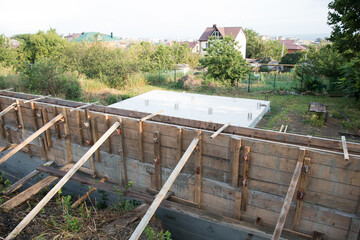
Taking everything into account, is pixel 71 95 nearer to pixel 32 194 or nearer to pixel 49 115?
pixel 49 115

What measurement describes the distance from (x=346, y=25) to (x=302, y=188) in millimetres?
12089

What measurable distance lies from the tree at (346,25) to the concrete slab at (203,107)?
17.0 feet

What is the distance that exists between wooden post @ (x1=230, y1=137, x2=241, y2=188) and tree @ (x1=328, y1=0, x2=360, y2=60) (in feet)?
37.3

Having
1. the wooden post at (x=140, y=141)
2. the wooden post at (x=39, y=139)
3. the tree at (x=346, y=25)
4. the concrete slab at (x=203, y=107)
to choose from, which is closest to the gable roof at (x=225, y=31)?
the tree at (x=346, y=25)

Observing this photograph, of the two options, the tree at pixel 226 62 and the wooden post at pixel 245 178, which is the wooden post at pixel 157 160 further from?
the tree at pixel 226 62

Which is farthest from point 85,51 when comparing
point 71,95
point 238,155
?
point 238,155

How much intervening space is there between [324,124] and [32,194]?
12.1 m

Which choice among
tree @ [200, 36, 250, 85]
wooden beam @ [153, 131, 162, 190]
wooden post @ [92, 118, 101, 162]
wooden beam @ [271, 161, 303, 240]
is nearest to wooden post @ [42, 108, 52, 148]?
wooden post @ [92, 118, 101, 162]

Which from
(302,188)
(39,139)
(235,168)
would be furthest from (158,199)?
(39,139)

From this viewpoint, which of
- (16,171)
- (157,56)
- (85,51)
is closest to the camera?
(16,171)

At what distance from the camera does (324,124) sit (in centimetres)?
1240

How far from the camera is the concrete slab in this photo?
1061cm

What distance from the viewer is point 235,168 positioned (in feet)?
16.0

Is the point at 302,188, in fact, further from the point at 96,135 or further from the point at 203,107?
the point at 203,107
